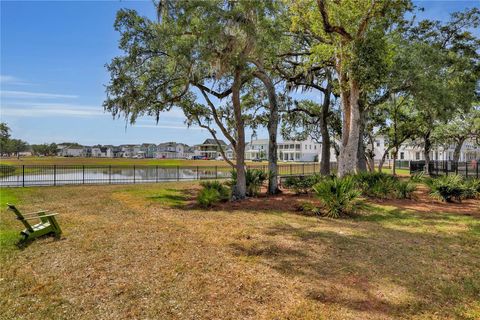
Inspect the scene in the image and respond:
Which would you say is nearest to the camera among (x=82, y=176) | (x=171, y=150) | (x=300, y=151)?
(x=82, y=176)

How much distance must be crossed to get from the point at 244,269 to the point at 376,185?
1045 cm

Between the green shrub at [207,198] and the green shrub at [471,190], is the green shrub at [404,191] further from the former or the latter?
the green shrub at [207,198]

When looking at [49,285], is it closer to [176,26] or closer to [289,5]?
[176,26]

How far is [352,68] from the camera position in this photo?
1232 cm

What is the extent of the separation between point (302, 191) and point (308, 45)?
312 inches

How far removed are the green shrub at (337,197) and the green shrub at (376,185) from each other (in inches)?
130

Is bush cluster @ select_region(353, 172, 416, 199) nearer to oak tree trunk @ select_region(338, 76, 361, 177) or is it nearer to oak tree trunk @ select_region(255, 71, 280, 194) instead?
oak tree trunk @ select_region(338, 76, 361, 177)

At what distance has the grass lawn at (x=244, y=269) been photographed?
3.94 meters

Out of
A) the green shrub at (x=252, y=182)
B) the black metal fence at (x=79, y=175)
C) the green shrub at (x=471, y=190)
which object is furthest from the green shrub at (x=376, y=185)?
the black metal fence at (x=79, y=175)

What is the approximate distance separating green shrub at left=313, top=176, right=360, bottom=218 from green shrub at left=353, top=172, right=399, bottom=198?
10.9 feet

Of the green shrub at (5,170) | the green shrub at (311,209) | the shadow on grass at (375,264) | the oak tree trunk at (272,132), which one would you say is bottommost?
the shadow on grass at (375,264)

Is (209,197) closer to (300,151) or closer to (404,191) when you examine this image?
(404,191)

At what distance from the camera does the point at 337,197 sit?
33.0ft

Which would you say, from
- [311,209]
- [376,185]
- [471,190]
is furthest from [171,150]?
[311,209]
